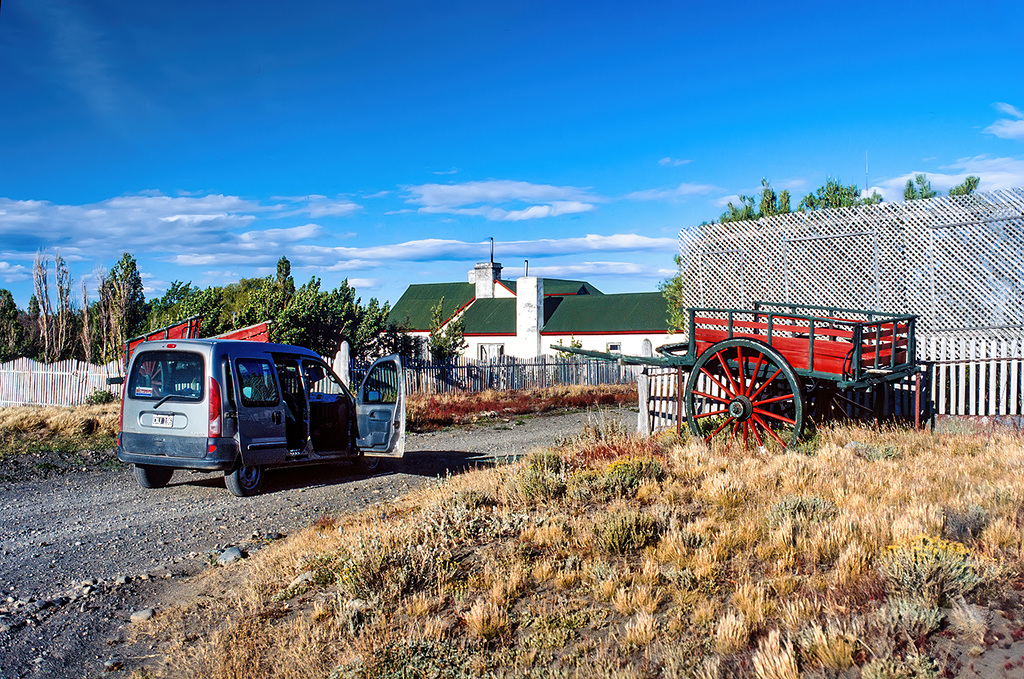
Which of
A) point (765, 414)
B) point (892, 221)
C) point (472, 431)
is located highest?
point (892, 221)

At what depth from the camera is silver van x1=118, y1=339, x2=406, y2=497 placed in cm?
862

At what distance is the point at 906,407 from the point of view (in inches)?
497

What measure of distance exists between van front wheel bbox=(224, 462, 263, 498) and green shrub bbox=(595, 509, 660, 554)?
4.84 meters

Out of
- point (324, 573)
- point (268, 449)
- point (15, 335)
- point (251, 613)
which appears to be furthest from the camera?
point (15, 335)

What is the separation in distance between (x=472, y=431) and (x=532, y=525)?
1106cm

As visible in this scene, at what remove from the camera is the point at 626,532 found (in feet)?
18.8

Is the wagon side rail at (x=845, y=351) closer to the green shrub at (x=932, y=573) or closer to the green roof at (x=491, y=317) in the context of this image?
the green shrub at (x=932, y=573)

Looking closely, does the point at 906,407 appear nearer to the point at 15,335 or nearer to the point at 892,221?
the point at 892,221

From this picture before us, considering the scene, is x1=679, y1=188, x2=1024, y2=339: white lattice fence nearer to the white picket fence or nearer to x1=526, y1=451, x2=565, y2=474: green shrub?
x1=526, y1=451, x2=565, y2=474: green shrub

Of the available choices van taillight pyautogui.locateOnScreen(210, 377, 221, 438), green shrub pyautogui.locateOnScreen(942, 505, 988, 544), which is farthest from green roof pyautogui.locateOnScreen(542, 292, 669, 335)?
green shrub pyautogui.locateOnScreen(942, 505, 988, 544)

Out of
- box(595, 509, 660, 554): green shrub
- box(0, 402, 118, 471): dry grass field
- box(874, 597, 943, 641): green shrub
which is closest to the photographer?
box(874, 597, 943, 641): green shrub

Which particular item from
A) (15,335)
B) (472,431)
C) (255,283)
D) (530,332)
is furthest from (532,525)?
(255,283)

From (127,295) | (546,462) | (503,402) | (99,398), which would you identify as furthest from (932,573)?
(127,295)

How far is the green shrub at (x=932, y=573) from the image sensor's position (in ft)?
14.3
